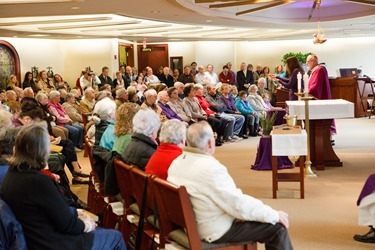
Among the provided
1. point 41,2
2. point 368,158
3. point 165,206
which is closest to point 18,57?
point 41,2

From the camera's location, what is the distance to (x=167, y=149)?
3713mm

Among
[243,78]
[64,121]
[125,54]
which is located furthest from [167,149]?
[125,54]

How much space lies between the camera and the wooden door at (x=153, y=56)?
67.8ft

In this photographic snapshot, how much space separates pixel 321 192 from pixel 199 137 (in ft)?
10.8

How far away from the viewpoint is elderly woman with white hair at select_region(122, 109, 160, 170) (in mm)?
4082

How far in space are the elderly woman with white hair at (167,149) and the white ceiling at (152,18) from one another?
19.2 feet

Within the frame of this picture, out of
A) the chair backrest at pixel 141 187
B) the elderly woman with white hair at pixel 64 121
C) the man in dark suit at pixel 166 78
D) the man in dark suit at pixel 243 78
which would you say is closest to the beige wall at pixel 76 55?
the man in dark suit at pixel 166 78

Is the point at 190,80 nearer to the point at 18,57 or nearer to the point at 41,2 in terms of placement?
the point at 18,57

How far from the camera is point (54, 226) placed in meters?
2.87

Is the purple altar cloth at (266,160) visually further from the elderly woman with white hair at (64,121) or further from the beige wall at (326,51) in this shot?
→ the beige wall at (326,51)

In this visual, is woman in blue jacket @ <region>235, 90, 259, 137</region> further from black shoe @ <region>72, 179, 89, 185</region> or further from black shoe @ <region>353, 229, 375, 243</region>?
black shoe @ <region>353, 229, 375, 243</region>

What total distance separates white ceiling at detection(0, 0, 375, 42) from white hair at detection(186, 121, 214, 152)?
247 inches

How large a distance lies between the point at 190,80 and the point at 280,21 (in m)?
3.47

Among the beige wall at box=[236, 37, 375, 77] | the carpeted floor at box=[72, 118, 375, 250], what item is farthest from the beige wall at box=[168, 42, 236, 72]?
the carpeted floor at box=[72, 118, 375, 250]
